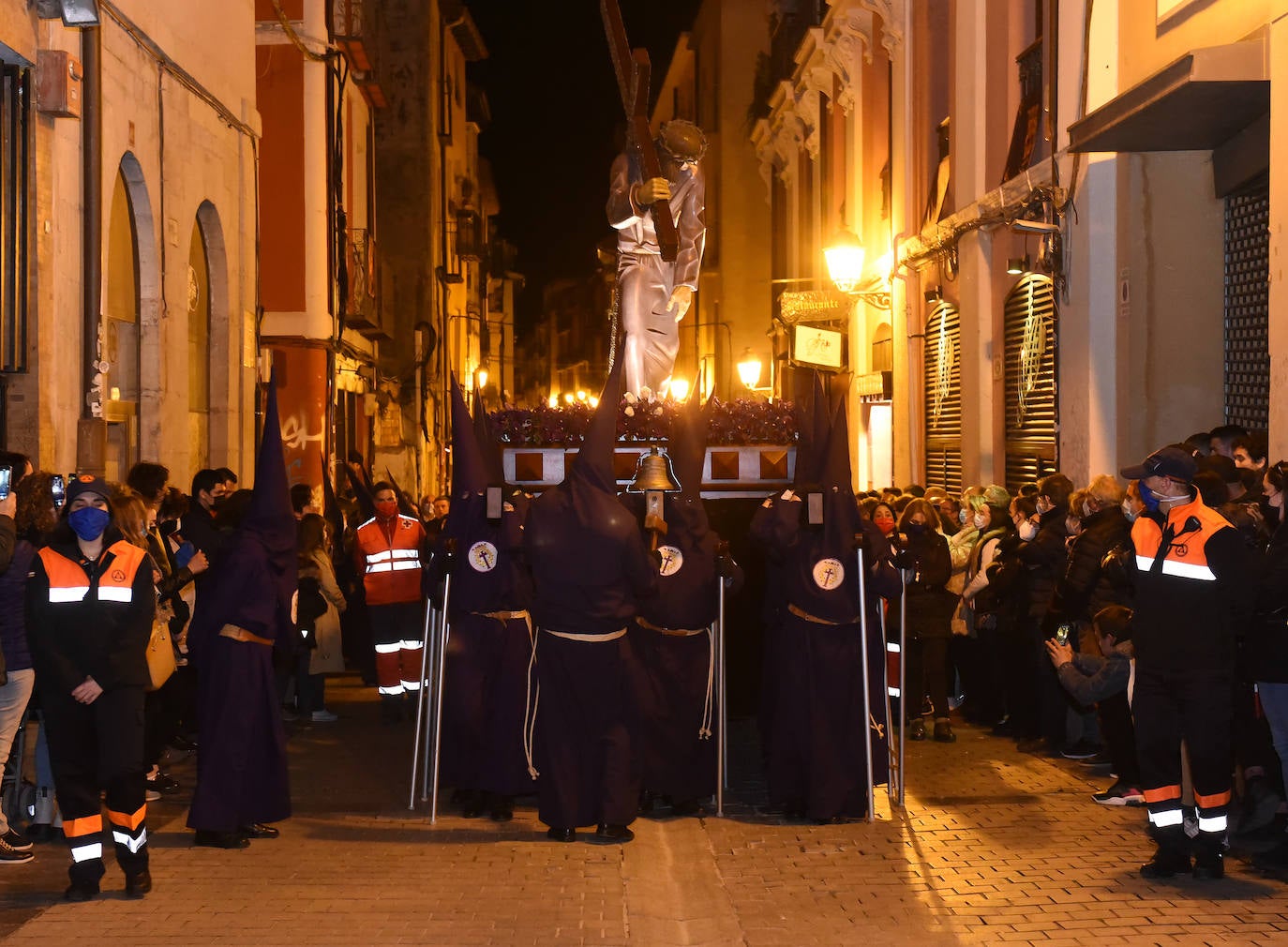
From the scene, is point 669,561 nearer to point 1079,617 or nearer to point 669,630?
point 669,630

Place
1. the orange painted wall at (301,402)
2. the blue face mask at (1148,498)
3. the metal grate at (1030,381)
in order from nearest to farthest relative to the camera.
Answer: the blue face mask at (1148,498) → the metal grate at (1030,381) → the orange painted wall at (301,402)

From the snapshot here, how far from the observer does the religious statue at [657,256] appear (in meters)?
11.7

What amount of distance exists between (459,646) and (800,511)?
2.18 meters

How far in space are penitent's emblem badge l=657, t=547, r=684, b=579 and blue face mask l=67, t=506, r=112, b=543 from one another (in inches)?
127

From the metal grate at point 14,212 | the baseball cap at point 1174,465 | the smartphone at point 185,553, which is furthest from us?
the metal grate at point 14,212

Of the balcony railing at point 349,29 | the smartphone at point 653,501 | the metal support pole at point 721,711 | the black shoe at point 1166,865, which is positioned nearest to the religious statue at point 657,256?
the smartphone at point 653,501

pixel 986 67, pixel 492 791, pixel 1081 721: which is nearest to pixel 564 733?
pixel 492 791

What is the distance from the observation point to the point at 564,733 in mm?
8250

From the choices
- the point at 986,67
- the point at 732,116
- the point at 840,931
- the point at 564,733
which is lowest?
the point at 840,931

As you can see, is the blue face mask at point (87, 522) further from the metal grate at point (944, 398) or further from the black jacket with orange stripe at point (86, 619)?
the metal grate at point (944, 398)

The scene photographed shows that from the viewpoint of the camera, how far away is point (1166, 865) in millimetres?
7320

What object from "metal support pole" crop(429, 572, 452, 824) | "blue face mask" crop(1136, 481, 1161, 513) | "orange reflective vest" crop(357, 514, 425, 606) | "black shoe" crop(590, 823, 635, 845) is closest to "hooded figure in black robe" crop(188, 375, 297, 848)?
"metal support pole" crop(429, 572, 452, 824)

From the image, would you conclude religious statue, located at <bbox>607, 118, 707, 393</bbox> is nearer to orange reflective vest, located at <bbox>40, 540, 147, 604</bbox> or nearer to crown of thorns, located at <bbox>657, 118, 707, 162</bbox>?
crown of thorns, located at <bbox>657, 118, 707, 162</bbox>

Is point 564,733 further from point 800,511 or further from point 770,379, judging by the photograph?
point 770,379
